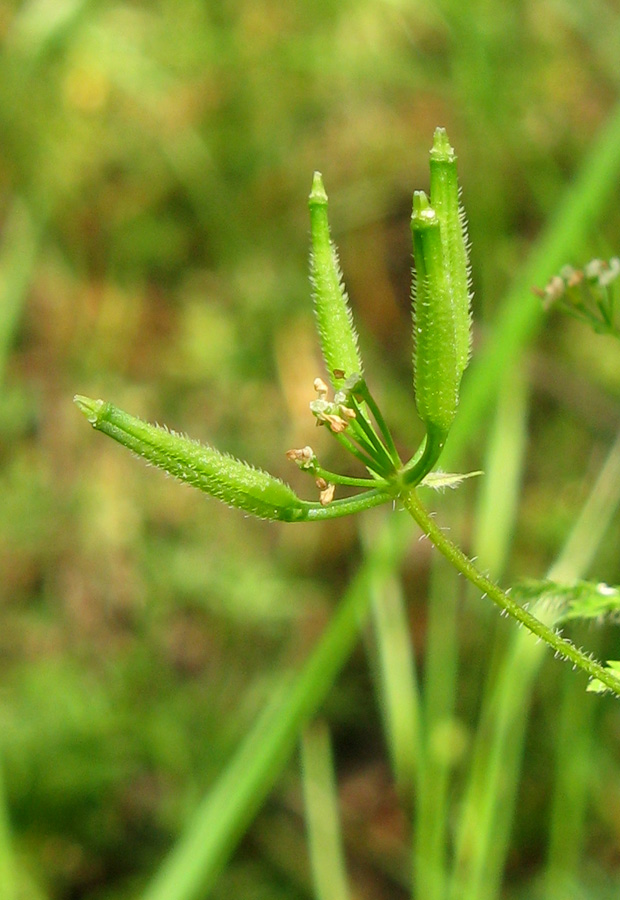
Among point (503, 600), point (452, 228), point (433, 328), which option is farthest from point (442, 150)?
point (503, 600)

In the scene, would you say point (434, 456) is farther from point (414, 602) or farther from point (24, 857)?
point (414, 602)

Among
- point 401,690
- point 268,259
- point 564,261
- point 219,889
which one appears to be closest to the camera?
point 564,261

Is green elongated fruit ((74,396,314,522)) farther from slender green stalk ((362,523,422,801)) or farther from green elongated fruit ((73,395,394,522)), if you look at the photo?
slender green stalk ((362,523,422,801))

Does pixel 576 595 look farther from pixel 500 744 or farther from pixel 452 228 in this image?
pixel 500 744

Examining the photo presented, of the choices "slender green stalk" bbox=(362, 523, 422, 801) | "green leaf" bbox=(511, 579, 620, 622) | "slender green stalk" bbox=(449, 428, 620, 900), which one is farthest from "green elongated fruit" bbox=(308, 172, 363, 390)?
"slender green stalk" bbox=(362, 523, 422, 801)

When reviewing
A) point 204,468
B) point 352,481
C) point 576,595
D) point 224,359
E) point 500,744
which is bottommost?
point 500,744

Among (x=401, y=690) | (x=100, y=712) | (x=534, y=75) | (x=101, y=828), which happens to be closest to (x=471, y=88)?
(x=534, y=75)

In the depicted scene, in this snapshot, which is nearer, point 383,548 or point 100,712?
point 383,548
